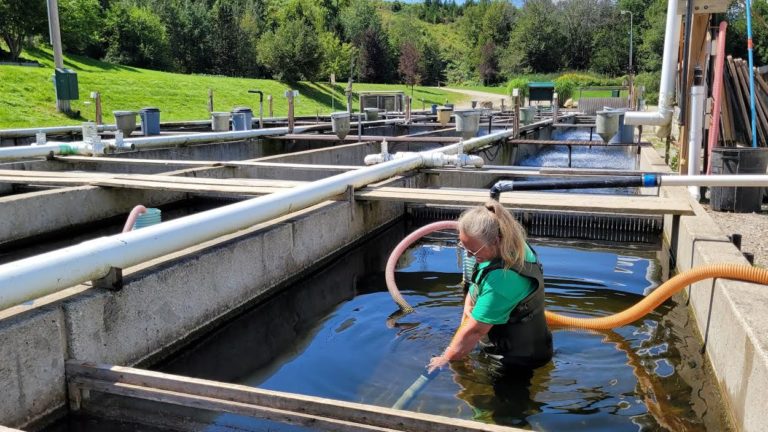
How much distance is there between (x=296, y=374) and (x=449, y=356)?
1.40 m

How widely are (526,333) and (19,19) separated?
146 ft

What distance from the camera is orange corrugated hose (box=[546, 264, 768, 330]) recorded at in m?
4.67

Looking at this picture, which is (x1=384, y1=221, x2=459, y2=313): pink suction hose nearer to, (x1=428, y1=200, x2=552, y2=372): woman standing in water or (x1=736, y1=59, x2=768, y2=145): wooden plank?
(x1=428, y1=200, x2=552, y2=372): woman standing in water

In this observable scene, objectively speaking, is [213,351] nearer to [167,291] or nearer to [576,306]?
[167,291]

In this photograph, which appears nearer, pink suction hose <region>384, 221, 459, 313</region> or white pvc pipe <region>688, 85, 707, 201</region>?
pink suction hose <region>384, 221, 459, 313</region>

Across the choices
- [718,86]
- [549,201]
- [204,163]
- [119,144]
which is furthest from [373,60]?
[549,201]

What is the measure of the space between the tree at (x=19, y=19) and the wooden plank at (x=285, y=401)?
43084 mm

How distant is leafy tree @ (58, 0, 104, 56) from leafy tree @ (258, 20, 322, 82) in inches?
503

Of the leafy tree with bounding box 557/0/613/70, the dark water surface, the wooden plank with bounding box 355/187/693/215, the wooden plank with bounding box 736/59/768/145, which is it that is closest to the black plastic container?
the wooden plank with bounding box 355/187/693/215

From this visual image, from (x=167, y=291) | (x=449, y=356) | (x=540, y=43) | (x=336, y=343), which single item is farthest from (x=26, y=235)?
(x=540, y=43)

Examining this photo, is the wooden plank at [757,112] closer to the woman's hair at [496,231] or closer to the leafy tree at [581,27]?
the woman's hair at [496,231]

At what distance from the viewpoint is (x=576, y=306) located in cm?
675

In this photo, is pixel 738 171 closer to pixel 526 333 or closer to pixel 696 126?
pixel 696 126

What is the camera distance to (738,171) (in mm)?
8852
